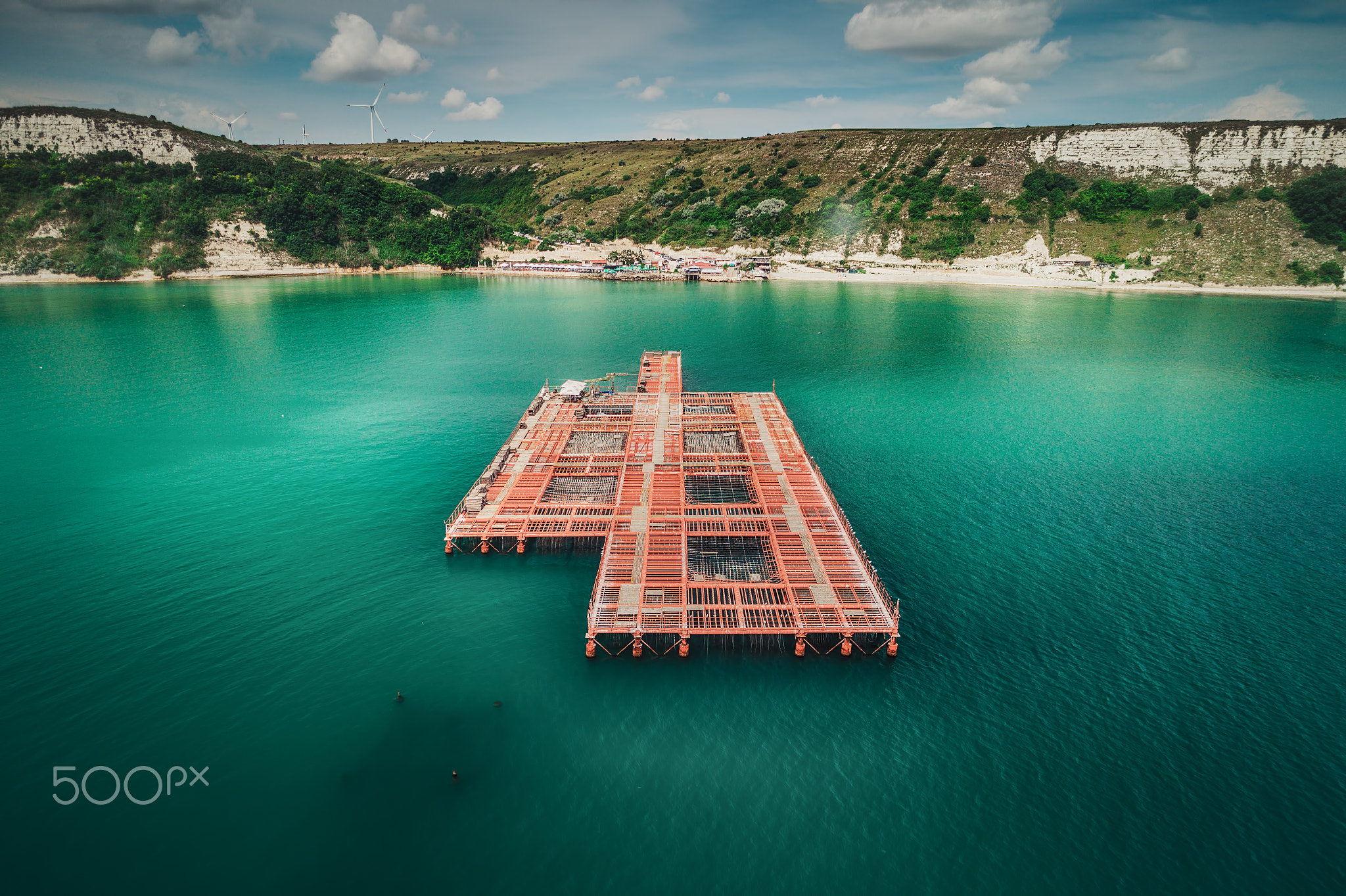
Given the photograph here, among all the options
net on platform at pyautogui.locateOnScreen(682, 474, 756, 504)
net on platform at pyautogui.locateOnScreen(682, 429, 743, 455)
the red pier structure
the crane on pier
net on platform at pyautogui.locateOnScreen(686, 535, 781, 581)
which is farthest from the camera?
the crane on pier

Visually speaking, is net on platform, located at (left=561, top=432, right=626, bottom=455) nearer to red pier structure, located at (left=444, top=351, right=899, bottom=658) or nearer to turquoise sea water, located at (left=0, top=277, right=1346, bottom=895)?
red pier structure, located at (left=444, top=351, right=899, bottom=658)

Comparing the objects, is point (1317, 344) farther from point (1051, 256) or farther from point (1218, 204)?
point (1218, 204)

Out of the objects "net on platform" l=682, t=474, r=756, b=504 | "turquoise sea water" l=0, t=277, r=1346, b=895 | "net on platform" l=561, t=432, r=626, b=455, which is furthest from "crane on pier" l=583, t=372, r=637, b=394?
"net on platform" l=682, t=474, r=756, b=504

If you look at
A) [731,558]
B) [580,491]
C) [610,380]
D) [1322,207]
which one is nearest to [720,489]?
[731,558]

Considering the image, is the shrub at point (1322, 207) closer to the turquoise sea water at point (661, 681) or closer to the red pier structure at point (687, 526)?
the turquoise sea water at point (661, 681)

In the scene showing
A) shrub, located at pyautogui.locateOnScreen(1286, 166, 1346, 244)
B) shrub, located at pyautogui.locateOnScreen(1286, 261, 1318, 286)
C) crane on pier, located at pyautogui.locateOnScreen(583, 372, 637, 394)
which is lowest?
crane on pier, located at pyautogui.locateOnScreen(583, 372, 637, 394)

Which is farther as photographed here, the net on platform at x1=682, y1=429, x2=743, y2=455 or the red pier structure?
the net on platform at x1=682, y1=429, x2=743, y2=455

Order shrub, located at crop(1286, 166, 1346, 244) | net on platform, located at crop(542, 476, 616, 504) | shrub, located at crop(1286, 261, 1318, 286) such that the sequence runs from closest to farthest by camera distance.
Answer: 1. net on platform, located at crop(542, 476, 616, 504)
2. shrub, located at crop(1286, 261, 1318, 286)
3. shrub, located at crop(1286, 166, 1346, 244)
